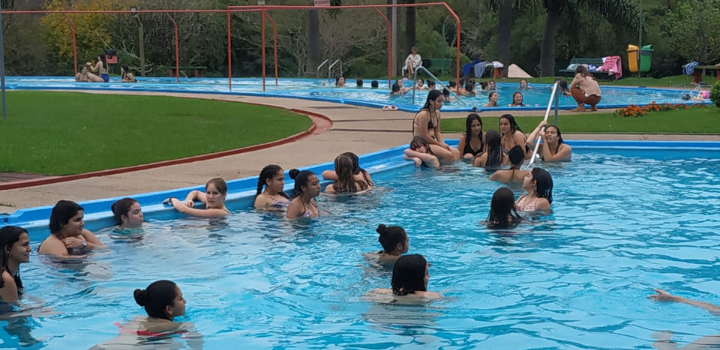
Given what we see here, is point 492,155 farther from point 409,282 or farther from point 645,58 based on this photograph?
point 645,58

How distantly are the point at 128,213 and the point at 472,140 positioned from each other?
664 centimetres

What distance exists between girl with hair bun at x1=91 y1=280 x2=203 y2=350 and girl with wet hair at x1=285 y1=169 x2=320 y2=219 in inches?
137

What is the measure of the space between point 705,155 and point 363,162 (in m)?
6.20

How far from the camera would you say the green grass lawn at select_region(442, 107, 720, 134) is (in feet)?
54.8

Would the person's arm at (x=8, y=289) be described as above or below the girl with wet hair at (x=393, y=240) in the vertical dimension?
below

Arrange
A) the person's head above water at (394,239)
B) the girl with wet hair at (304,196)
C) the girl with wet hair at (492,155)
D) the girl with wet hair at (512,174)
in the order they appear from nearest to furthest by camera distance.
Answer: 1. the person's head above water at (394,239)
2. the girl with wet hair at (304,196)
3. the girl with wet hair at (512,174)
4. the girl with wet hair at (492,155)

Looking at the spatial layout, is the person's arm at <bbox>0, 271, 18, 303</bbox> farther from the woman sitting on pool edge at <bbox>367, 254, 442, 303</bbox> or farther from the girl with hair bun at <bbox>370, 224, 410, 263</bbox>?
the girl with hair bun at <bbox>370, 224, 410, 263</bbox>

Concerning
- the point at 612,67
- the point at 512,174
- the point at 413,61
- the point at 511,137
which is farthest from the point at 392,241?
the point at 612,67

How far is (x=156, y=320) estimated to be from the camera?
578 centimetres

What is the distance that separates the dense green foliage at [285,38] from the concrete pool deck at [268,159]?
2326cm

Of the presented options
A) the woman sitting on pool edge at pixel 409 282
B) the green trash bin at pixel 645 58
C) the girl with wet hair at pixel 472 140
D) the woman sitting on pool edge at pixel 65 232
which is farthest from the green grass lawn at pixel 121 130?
the green trash bin at pixel 645 58

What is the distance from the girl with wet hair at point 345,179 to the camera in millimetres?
10719

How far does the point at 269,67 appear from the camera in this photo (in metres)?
48.6

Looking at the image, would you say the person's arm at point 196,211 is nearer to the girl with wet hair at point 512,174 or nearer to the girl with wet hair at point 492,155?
the girl with wet hair at point 512,174
